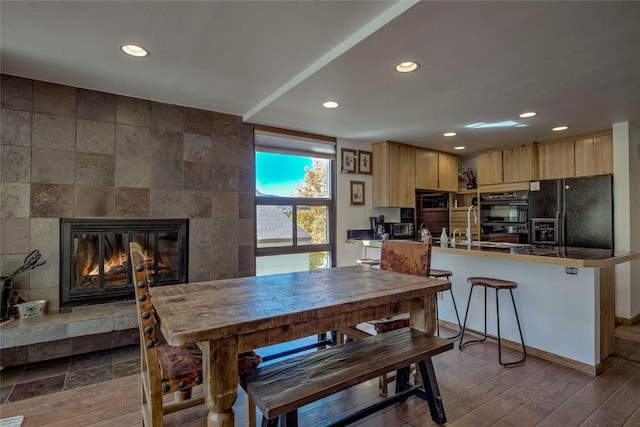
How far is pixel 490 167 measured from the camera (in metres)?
5.17

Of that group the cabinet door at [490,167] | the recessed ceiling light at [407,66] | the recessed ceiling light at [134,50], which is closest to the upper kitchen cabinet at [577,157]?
the cabinet door at [490,167]

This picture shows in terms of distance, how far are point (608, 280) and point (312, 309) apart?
2833 millimetres

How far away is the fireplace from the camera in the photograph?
2941 mm

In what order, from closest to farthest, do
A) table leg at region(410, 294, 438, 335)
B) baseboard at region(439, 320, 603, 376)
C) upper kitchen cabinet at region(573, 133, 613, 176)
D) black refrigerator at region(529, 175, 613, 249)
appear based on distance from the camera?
1. table leg at region(410, 294, 438, 335)
2. baseboard at region(439, 320, 603, 376)
3. black refrigerator at region(529, 175, 613, 249)
4. upper kitchen cabinet at region(573, 133, 613, 176)

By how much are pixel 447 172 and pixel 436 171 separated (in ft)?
0.96

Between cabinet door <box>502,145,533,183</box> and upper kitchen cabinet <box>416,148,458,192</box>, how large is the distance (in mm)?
801

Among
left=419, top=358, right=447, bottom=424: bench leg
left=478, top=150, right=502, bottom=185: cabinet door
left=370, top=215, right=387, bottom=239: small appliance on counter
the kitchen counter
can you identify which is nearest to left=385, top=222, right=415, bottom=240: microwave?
left=370, top=215, right=387, bottom=239: small appliance on counter

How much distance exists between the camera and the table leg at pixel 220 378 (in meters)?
1.35

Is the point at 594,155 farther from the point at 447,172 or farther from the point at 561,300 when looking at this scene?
the point at 561,300

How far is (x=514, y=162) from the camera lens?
4.88m

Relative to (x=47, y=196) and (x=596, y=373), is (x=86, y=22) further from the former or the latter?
(x=596, y=373)

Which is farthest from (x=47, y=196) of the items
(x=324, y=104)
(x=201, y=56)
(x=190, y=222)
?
(x=324, y=104)

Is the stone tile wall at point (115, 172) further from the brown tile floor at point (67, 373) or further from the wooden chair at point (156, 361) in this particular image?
the wooden chair at point (156, 361)

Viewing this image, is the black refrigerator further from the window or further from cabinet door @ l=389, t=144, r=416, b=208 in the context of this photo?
the window
